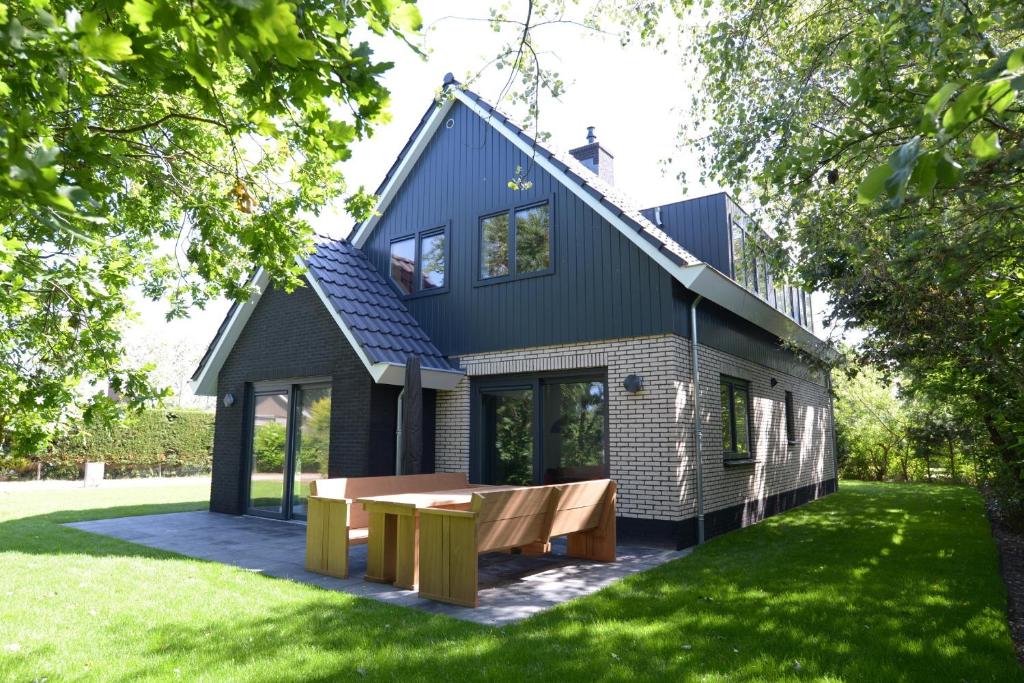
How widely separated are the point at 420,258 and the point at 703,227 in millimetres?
5395

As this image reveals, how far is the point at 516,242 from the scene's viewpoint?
1123 centimetres

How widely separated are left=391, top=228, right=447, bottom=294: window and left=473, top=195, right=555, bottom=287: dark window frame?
2.67ft

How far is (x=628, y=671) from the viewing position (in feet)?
14.0

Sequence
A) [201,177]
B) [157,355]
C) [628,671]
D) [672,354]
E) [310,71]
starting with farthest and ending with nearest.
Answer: [157,355] < [672,354] < [201,177] < [628,671] < [310,71]

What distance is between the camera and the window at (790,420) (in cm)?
1476

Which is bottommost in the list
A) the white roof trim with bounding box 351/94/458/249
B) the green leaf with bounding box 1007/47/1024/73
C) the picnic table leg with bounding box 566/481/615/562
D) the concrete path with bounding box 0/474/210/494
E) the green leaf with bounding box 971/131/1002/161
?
the concrete path with bounding box 0/474/210/494

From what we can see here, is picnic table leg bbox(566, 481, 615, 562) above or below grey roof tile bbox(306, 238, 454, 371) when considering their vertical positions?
below

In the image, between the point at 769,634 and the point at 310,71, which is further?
the point at 769,634

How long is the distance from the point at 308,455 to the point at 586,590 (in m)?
6.57

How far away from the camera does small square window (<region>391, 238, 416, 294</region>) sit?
12.7 meters

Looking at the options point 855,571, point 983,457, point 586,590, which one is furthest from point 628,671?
point 983,457

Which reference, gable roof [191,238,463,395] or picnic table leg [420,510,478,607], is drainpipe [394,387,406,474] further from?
picnic table leg [420,510,478,607]

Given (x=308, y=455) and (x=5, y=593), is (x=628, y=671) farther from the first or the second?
(x=308, y=455)

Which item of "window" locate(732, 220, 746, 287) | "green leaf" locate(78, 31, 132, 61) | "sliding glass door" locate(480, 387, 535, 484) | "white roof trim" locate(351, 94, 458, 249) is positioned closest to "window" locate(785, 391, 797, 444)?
"window" locate(732, 220, 746, 287)
